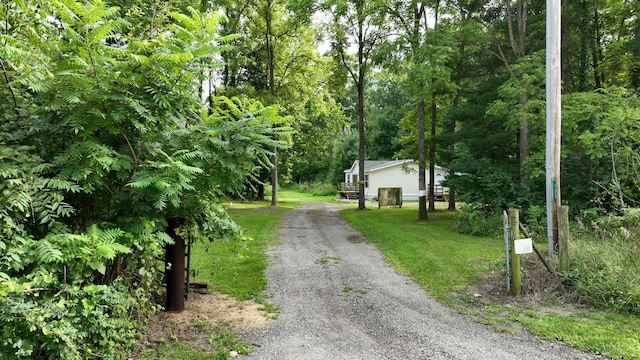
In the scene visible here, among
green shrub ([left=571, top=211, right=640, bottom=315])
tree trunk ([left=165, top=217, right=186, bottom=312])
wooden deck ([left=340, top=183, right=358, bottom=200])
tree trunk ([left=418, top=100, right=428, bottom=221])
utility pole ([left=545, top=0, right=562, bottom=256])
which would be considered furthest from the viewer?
wooden deck ([left=340, top=183, right=358, bottom=200])

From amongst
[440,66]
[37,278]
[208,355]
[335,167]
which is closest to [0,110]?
[37,278]

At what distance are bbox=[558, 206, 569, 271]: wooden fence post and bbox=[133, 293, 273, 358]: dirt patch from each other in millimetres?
4467

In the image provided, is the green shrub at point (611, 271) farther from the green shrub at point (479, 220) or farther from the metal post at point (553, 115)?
the green shrub at point (479, 220)

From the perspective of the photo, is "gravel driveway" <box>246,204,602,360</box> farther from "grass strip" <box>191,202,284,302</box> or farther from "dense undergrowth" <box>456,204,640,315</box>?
"dense undergrowth" <box>456,204,640,315</box>

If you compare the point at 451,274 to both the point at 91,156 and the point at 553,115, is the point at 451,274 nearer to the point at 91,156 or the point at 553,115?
the point at 553,115

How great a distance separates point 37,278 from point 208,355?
1765 mm

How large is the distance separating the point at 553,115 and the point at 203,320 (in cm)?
625

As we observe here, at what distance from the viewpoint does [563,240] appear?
5.70m

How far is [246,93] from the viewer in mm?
19406

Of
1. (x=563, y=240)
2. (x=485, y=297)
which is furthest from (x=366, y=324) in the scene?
(x=563, y=240)

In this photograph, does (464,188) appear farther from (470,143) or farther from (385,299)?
(385,299)

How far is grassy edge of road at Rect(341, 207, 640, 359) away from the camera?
4062mm

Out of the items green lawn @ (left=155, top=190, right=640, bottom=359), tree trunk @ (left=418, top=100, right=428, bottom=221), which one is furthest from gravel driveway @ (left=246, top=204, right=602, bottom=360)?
tree trunk @ (left=418, top=100, right=428, bottom=221)

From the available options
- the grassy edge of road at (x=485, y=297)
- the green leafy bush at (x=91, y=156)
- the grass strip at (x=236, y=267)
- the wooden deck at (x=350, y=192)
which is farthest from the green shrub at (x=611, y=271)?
the wooden deck at (x=350, y=192)
